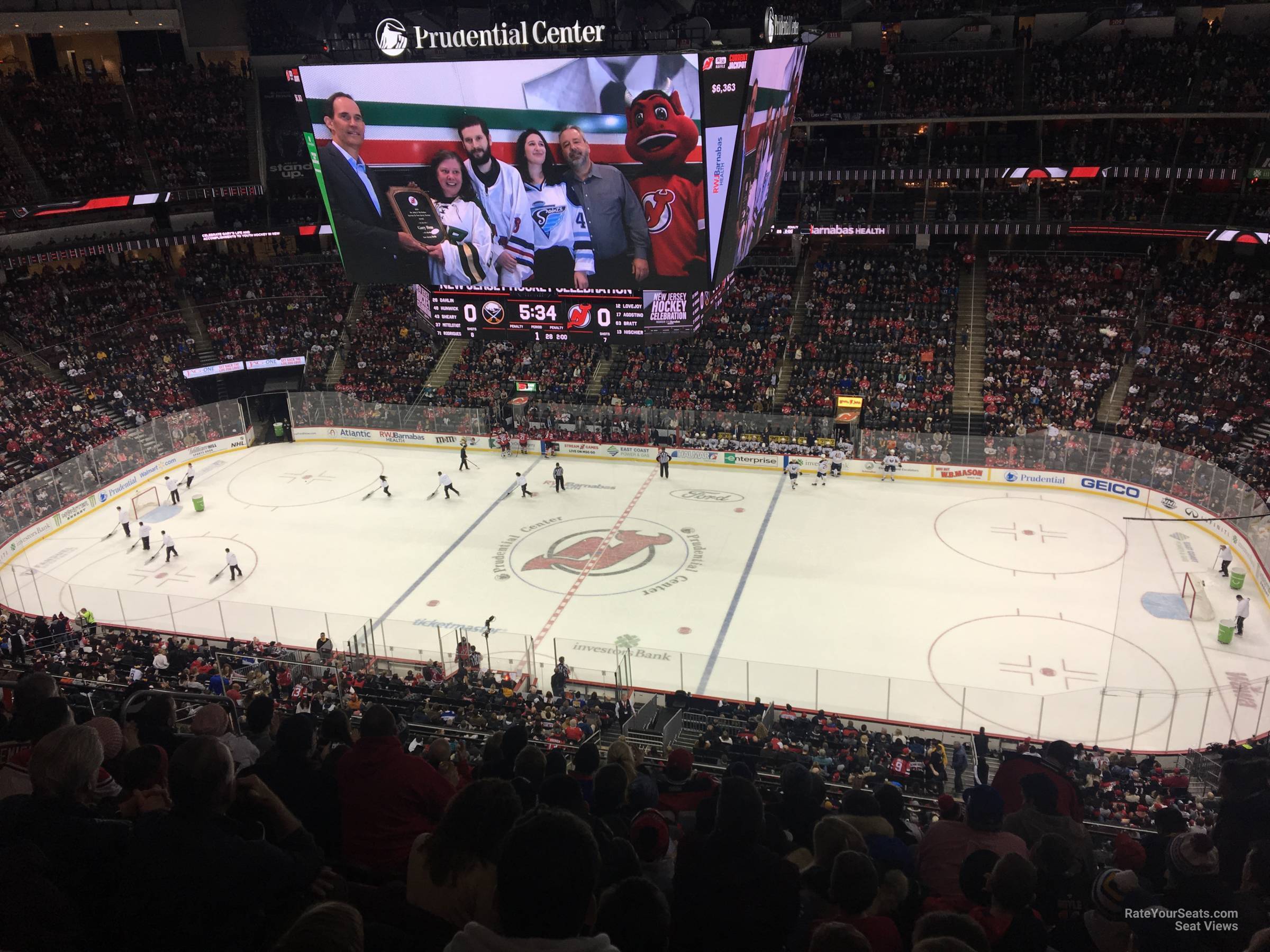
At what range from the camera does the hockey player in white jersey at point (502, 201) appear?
74.1 feet

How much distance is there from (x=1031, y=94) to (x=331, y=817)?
38.9 m

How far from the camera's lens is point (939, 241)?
40812 mm

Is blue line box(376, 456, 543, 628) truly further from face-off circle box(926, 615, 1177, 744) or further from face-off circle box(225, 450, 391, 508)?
face-off circle box(926, 615, 1177, 744)

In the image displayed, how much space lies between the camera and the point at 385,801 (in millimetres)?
5312

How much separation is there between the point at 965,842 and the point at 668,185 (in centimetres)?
1867

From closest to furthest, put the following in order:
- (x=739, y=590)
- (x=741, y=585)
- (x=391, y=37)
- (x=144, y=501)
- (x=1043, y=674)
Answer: (x=1043, y=674) → (x=391, y=37) → (x=739, y=590) → (x=741, y=585) → (x=144, y=501)

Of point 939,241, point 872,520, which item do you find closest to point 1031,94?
point 939,241

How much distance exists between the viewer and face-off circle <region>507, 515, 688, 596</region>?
26.1m

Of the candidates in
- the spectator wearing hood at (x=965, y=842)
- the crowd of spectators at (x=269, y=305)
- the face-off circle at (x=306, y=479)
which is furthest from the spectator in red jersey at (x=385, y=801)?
the crowd of spectators at (x=269, y=305)

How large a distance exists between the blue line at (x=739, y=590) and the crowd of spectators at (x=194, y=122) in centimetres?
2757

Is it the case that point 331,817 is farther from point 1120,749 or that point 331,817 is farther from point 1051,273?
point 1051,273

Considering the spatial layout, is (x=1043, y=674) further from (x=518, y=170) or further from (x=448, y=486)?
(x=448, y=486)

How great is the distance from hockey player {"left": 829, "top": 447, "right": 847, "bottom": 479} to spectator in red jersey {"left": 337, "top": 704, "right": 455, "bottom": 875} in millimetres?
29070

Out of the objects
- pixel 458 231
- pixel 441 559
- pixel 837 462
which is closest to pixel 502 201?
pixel 458 231
